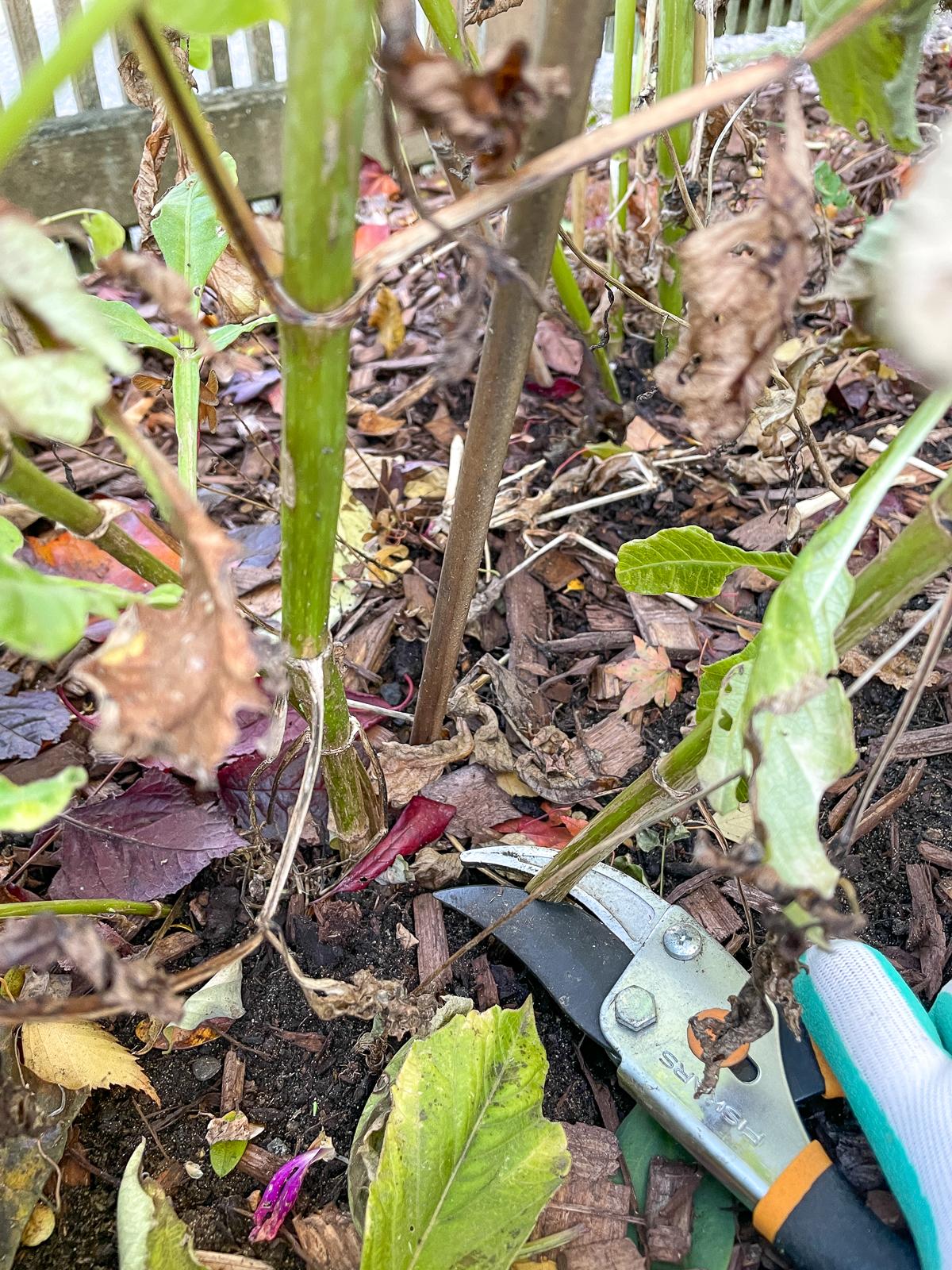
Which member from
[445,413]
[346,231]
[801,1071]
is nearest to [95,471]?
[445,413]

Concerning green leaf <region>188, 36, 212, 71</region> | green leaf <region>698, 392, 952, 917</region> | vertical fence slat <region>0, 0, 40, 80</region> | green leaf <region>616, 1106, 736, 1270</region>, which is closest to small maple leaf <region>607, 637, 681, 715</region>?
green leaf <region>616, 1106, 736, 1270</region>

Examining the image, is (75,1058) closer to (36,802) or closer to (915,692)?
(36,802)

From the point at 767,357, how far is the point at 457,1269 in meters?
0.74

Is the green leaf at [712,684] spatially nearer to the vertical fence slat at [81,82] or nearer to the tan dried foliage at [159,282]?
the tan dried foliage at [159,282]

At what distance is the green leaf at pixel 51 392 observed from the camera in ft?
1.34

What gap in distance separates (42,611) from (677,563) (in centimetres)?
52

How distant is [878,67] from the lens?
60cm

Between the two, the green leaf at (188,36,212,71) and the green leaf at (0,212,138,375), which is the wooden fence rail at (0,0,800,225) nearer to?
the green leaf at (188,36,212,71)

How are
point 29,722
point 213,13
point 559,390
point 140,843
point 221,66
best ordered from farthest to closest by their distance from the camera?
point 221,66 < point 559,390 < point 29,722 < point 140,843 < point 213,13

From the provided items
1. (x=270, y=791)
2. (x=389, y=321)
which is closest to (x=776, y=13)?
(x=389, y=321)

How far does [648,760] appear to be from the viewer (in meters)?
1.19

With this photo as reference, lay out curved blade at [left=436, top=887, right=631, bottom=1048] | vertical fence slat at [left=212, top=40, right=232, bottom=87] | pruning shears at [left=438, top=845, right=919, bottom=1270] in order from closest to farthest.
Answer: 1. pruning shears at [left=438, top=845, right=919, bottom=1270]
2. curved blade at [left=436, top=887, right=631, bottom=1048]
3. vertical fence slat at [left=212, top=40, right=232, bottom=87]

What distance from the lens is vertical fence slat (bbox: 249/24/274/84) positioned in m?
2.13

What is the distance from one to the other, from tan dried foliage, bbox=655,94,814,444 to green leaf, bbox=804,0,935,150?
19 centimetres
